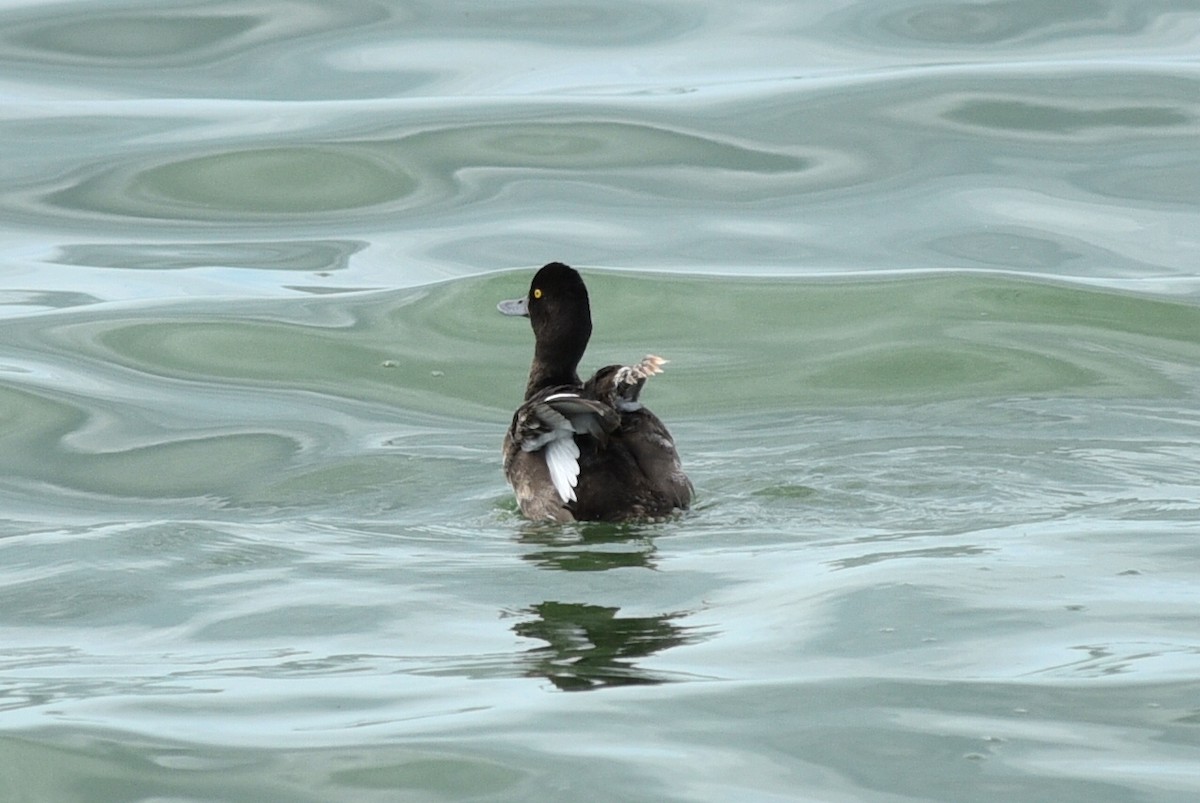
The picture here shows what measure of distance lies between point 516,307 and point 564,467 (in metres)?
2.04

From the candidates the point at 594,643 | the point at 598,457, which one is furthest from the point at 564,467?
the point at 594,643

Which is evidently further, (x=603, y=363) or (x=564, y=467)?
(x=603, y=363)

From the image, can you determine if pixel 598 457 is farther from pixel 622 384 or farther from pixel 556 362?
pixel 556 362

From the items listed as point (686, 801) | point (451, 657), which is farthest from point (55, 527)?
point (686, 801)

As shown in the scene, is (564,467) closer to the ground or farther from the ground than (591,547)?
farther from the ground

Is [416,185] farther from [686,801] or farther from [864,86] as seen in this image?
[686,801]

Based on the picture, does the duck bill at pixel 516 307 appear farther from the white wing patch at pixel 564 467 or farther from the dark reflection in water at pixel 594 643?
the dark reflection in water at pixel 594 643

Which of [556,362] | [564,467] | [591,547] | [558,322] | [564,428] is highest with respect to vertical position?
[558,322]

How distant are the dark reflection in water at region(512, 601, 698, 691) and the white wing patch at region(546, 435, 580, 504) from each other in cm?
191

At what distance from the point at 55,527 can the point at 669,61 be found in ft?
35.3

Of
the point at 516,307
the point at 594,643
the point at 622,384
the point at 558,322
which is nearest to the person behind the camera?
the point at 594,643

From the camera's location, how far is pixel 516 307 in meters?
11.7

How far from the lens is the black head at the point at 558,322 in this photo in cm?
1123

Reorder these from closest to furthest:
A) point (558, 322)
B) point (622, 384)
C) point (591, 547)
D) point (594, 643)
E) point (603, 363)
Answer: point (594, 643) → point (591, 547) → point (622, 384) → point (558, 322) → point (603, 363)
